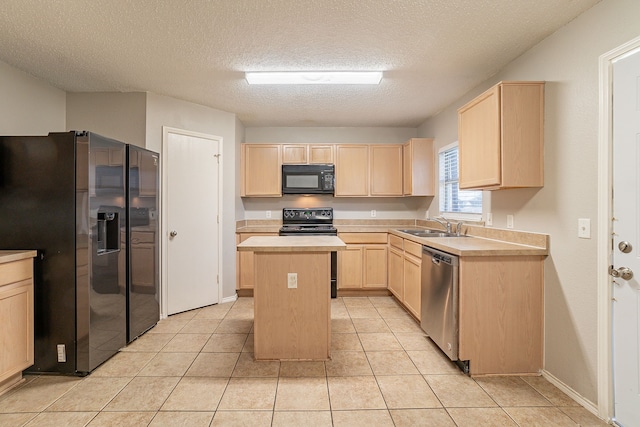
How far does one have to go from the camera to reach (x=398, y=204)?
16.0 ft

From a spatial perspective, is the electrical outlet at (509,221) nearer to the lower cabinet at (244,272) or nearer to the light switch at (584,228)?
the light switch at (584,228)

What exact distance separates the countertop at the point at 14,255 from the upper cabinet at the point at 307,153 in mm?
2975

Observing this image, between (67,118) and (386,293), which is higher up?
(67,118)

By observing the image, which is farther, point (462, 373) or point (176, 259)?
point (176, 259)

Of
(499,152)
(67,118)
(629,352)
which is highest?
(67,118)

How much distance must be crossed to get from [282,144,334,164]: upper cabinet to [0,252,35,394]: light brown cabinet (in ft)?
10.0

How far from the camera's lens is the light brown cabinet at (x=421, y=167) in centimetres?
425

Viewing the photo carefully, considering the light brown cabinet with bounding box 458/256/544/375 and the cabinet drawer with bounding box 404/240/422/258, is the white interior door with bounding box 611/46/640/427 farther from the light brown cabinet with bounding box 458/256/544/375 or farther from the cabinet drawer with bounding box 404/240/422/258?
the cabinet drawer with bounding box 404/240/422/258

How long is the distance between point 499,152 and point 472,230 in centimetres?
108

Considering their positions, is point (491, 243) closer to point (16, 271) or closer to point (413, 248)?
point (413, 248)

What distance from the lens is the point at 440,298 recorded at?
2480 millimetres

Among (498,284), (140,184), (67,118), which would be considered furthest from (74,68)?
(498,284)

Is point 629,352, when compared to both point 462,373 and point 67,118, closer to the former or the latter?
point 462,373

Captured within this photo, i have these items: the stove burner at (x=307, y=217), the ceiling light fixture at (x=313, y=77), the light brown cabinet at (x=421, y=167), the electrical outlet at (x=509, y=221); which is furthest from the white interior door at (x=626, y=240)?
the stove burner at (x=307, y=217)
